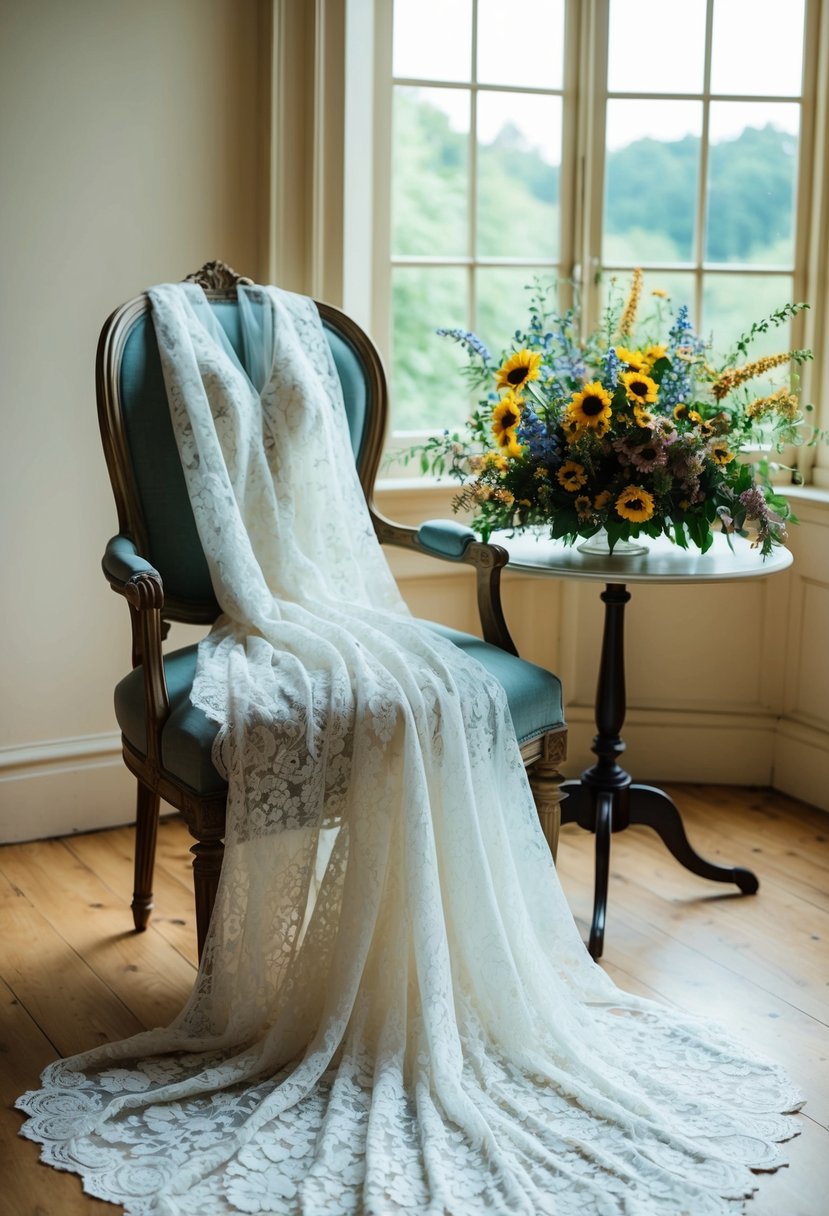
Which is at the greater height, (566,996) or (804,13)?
(804,13)

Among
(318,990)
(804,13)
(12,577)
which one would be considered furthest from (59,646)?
(804,13)

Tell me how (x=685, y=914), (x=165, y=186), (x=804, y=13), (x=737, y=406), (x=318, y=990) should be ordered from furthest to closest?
(x=804, y=13), (x=165, y=186), (x=685, y=914), (x=737, y=406), (x=318, y=990)

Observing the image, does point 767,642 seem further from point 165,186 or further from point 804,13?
point 165,186

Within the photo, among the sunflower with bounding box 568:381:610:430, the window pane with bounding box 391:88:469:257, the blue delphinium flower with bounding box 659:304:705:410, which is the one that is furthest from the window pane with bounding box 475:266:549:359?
the sunflower with bounding box 568:381:610:430

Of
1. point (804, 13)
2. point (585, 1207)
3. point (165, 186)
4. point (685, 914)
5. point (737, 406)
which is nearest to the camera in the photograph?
point (585, 1207)

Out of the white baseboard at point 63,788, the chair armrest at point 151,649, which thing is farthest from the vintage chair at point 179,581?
the white baseboard at point 63,788

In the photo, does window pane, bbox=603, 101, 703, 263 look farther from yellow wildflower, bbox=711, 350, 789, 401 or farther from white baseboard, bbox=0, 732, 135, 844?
white baseboard, bbox=0, 732, 135, 844

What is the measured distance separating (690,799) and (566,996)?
129 centimetres

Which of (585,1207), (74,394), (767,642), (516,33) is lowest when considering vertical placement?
(585,1207)

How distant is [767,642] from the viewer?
136 inches

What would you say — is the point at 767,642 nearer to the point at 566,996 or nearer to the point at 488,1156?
the point at 566,996

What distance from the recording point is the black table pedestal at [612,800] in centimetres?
271

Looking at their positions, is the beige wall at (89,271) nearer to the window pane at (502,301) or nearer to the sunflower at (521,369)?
the window pane at (502,301)

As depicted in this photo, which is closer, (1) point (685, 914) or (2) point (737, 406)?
(2) point (737, 406)
